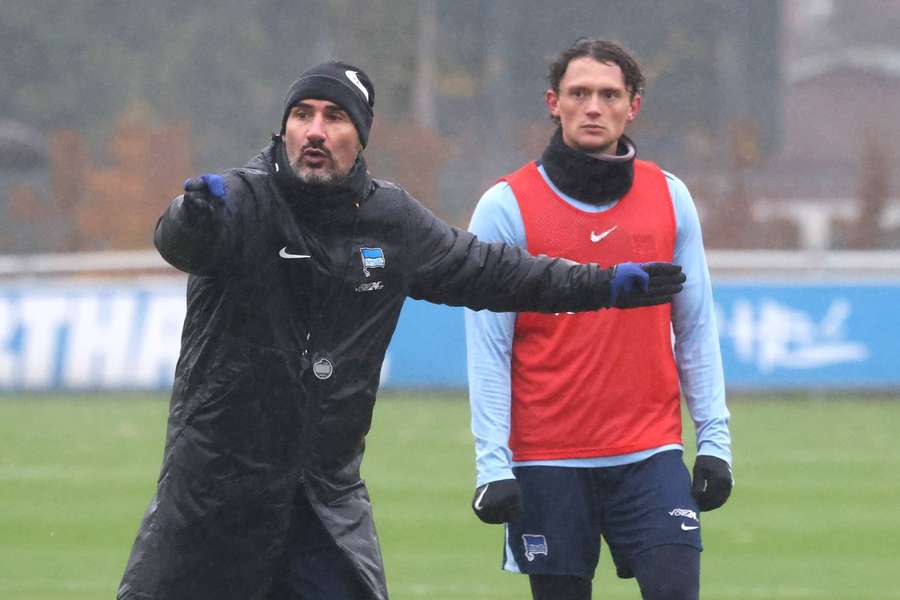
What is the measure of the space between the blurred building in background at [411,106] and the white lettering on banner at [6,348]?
6.18m

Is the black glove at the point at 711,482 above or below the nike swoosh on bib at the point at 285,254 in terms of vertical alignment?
below

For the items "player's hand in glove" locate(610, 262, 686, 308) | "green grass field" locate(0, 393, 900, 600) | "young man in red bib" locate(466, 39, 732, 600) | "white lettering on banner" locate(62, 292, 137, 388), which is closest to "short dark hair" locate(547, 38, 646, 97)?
"young man in red bib" locate(466, 39, 732, 600)

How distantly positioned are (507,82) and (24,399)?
9.34 m

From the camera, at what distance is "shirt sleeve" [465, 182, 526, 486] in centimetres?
622

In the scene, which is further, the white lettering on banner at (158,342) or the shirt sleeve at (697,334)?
the white lettering on banner at (158,342)

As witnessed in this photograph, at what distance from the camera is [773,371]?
19.3 m

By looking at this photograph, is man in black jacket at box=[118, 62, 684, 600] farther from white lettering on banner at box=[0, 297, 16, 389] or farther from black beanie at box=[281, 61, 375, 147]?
white lettering on banner at box=[0, 297, 16, 389]

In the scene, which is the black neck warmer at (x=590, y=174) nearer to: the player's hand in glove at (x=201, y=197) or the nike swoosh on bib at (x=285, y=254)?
the nike swoosh on bib at (x=285, y=254)

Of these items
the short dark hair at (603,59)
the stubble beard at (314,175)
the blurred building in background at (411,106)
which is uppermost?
the blurred building in background at (411,106)

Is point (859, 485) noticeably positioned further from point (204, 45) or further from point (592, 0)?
point (204, 45)

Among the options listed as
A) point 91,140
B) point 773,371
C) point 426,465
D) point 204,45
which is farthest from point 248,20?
point 426,465

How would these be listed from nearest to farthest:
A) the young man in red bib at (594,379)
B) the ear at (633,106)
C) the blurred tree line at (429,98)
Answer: the young man in red bib at (594,379) < the ear at (633,106) < the blurred tree line at (429,98)

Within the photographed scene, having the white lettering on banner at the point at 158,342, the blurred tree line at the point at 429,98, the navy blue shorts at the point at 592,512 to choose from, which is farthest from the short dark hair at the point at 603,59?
the blurred tree line at the point at 429,98

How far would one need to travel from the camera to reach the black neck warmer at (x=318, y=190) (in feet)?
17.5
